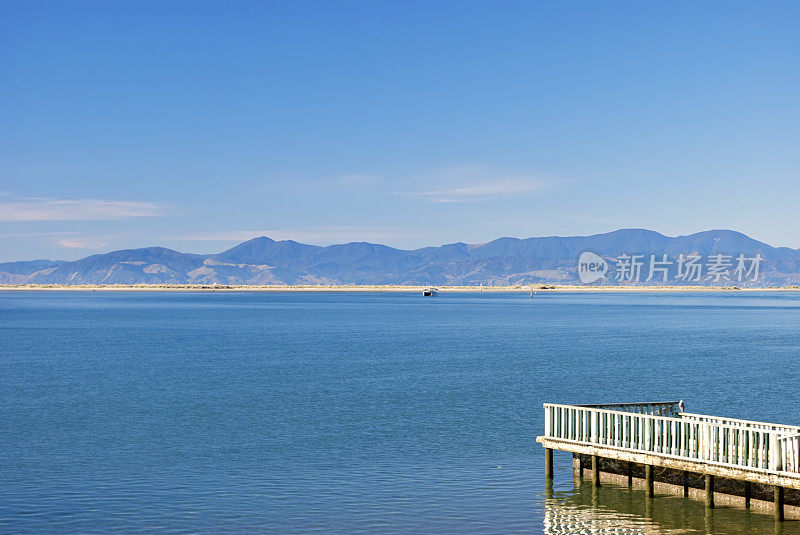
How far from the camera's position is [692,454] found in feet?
73.9

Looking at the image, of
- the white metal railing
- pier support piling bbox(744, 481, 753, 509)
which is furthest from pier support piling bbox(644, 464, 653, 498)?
pier support piling bbox(744, 481, 753, 509)

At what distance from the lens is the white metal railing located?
68.2 feet

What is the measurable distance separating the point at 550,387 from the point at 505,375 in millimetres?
6304

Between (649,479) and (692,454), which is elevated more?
(692,454)

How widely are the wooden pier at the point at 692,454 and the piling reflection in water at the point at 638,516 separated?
0.35 m

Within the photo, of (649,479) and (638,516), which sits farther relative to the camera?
(649,479)

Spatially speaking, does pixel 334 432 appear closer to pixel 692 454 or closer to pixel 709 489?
pixel 692 454

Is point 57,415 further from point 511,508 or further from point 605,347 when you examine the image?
point 605,347

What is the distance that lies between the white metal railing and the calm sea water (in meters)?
1.50

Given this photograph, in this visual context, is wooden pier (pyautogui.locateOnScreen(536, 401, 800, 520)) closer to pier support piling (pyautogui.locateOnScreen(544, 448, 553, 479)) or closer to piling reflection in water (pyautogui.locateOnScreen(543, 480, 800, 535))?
pier support piling (pyautogui.locateOnScreen(544, 448, 553, 479))

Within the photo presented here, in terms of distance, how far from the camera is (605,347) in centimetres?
7975

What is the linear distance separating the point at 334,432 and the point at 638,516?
1447 cm

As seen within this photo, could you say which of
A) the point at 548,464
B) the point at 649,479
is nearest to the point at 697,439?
the point at 649,479

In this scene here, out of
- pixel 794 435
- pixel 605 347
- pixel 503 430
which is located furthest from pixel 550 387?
pixel 605 347
